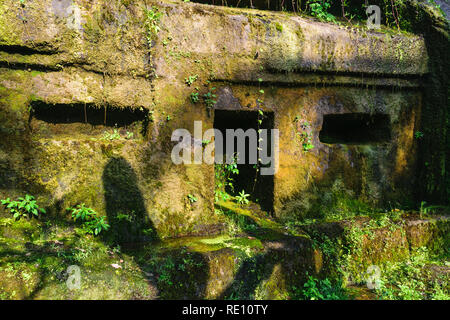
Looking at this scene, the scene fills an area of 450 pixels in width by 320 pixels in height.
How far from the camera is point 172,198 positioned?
10.6 feet

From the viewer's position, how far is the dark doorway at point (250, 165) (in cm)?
371

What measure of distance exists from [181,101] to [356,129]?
262 centimetres

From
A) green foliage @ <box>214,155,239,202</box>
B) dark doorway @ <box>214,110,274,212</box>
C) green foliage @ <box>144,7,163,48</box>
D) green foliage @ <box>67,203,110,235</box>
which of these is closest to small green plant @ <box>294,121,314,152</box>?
dark doorway @ <box>214,110,274,212</box>

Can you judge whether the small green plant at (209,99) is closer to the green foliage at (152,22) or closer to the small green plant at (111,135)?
the green foliage at (152,22)

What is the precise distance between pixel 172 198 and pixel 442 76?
149 inches

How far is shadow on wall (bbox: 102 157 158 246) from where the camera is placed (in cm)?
300

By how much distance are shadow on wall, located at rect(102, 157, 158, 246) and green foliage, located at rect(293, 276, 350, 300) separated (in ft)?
4.73

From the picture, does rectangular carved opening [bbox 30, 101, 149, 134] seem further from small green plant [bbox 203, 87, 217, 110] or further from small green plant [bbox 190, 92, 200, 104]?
small green plant [bbox 203, 87, 217, 110]

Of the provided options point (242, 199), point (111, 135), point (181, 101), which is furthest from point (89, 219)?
point (242, 199)

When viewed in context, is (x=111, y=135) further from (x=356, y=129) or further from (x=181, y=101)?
(x=356, y=129)

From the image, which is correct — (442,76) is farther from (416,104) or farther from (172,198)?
(172,198)

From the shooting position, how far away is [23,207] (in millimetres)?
2721

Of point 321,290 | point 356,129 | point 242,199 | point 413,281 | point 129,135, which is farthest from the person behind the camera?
point 356,129
